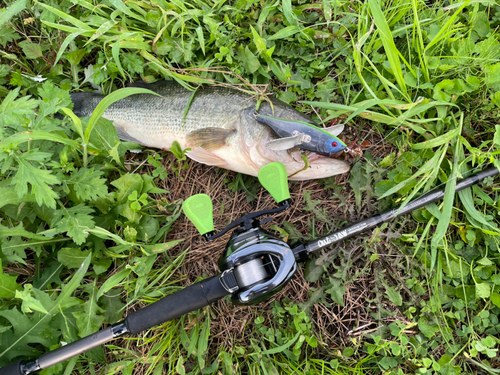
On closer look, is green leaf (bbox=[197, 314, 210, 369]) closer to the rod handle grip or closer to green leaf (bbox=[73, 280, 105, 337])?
the rod handle grip

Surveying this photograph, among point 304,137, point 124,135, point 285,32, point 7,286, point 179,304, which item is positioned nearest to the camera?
point 179,304

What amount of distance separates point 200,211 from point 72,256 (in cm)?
123

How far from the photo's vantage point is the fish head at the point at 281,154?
260 centimetres

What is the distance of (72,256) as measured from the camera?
258 centimetres

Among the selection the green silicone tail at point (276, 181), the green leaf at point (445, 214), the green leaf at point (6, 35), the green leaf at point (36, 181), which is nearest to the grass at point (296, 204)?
the green leaf at point (445, 214)

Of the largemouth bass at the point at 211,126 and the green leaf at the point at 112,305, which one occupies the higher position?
the largemouth bass at the point at 211,126

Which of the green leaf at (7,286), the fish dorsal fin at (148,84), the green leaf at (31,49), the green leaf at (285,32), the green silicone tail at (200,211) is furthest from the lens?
the green leaf at (31,49)

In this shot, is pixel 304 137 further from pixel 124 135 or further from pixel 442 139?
pixel 124 135

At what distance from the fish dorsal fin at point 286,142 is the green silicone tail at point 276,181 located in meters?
0.29

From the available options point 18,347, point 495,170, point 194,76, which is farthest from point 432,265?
point 18,347

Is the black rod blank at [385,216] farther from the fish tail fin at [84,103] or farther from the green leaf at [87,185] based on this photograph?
the fish tail fin at [84,103]

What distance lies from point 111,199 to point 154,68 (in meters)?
1.24

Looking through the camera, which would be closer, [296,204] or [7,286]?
[7,286]

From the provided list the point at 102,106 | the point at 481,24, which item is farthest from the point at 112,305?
the point at 481,24
